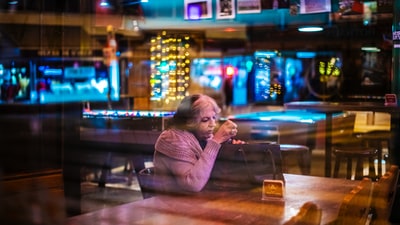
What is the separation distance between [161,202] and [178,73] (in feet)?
8.56

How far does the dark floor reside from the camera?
4137 millimetres

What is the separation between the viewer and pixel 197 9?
3943 mm

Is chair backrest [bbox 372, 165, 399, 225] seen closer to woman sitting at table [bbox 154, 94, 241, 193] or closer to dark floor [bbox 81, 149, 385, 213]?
woman sitting at table [bbox 154, 94, 241, 193]

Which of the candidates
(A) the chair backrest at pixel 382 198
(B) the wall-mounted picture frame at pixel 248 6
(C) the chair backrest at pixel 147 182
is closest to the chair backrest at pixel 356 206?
(A) the chair backrest at pixel 382 198

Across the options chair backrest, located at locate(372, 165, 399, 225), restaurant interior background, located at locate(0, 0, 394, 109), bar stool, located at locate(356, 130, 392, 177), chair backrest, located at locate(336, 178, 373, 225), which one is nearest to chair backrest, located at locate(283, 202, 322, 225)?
chair backrest, located at locate(336, 178, 373, 225)

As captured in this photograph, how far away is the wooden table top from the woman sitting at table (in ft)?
0.29

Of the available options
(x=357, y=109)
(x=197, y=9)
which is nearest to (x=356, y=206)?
(x=357, y=109)

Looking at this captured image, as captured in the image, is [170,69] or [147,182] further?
[170,69]

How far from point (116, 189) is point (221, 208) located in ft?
10.3

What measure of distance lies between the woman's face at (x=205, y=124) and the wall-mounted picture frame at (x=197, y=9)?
167 centimetres

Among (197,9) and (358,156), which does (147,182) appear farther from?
(358,156)

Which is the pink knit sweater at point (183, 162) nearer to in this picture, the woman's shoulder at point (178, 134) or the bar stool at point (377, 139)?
the woman's shoulder at point (178, 134)

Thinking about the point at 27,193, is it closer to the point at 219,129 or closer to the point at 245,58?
the point at 219,129

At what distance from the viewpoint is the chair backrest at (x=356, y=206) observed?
5.12ft
